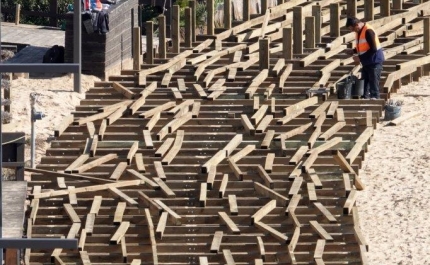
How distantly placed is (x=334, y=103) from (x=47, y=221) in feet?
19.9

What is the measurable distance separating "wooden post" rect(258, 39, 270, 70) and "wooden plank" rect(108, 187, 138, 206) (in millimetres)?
6221

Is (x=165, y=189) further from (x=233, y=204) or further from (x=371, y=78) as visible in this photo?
(x=371, y=78)

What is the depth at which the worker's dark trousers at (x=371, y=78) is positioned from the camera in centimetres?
2700

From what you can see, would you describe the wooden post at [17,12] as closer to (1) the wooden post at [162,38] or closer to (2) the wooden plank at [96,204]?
(1) the wooden post at [162,38]

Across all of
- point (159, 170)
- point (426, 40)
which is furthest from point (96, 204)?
point (426, 40)

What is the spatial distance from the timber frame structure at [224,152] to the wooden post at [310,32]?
0.08ft

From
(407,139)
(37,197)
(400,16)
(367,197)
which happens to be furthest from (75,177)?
(400,16)

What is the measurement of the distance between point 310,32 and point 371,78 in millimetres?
3218

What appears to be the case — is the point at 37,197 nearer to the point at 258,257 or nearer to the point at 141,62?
the point at 258,257

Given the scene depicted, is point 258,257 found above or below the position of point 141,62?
below

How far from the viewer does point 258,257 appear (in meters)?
21.4

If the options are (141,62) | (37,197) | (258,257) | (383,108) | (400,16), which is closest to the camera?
(258,257)

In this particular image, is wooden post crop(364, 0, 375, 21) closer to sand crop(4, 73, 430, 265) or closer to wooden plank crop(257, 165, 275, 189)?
sand crop(4, 73, 430, 265)

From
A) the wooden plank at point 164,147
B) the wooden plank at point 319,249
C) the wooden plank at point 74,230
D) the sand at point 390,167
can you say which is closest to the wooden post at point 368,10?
the sand at point 390,167
